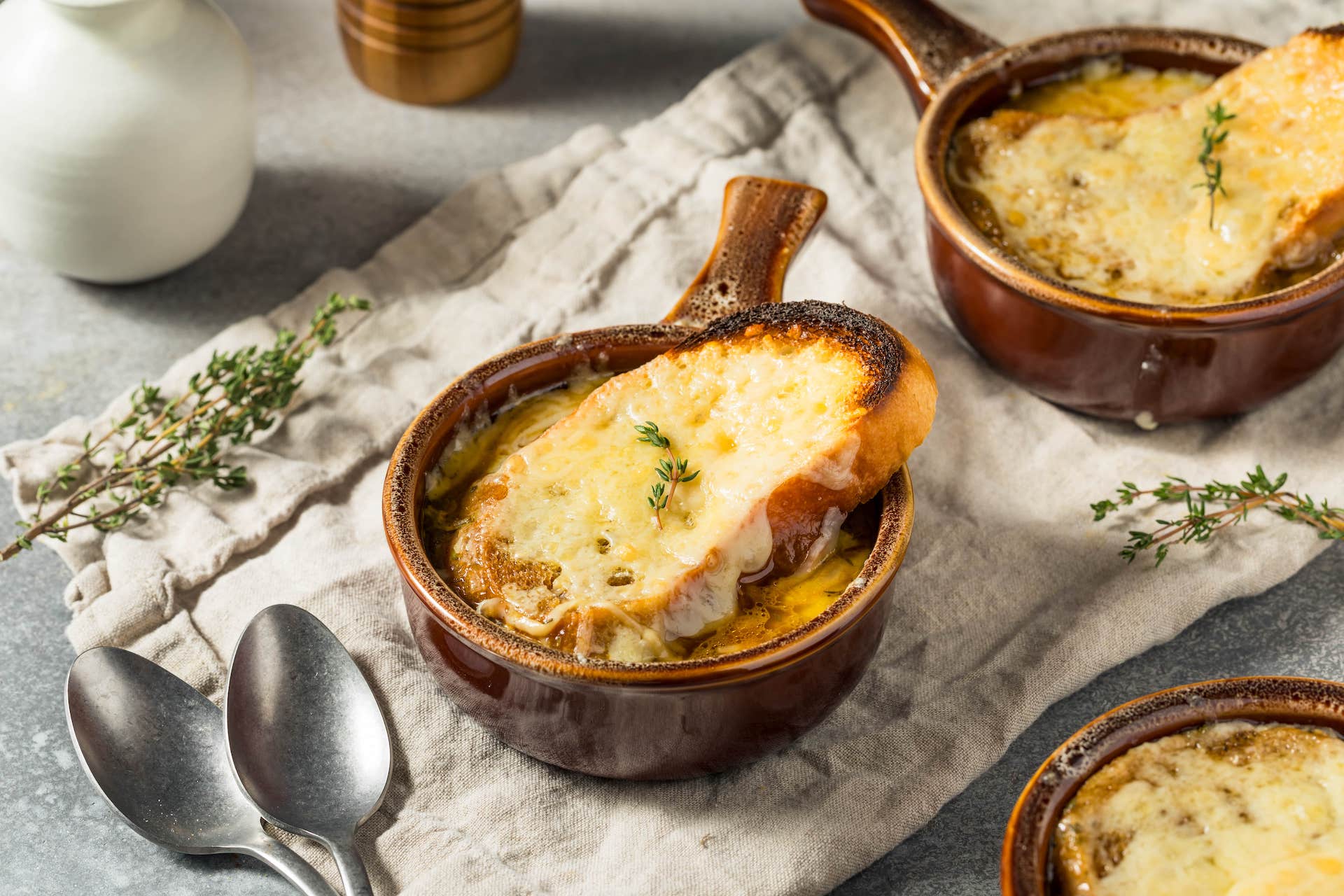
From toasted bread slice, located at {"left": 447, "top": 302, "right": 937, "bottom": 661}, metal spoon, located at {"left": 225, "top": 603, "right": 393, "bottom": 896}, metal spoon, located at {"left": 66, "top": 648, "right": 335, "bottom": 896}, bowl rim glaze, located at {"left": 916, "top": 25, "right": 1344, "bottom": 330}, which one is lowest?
metal spoon, located at {"left": 66, "top": 648, "right": 335, "bottom": 896}

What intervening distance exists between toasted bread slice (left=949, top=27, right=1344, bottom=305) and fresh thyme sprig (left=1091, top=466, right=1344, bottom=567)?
1.17 feet

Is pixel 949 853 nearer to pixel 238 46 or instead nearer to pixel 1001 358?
pixel 1001 358

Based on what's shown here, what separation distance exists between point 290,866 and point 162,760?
288 millimetres

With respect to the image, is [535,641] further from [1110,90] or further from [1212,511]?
[1110,90]

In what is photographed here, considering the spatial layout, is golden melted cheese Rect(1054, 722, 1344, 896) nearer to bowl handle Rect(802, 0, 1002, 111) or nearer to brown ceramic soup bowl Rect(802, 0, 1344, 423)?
brown ceramic soup bowl Rect(802, 0, 1344, 423)

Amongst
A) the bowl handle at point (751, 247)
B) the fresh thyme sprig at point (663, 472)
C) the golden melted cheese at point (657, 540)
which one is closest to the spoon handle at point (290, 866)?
the golden melted cheese at point (657, 540)

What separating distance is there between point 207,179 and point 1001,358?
168 centimetres

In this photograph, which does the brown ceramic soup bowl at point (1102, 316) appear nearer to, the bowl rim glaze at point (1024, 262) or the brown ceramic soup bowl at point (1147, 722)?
the bowl rim glaze at point (1024, 262)

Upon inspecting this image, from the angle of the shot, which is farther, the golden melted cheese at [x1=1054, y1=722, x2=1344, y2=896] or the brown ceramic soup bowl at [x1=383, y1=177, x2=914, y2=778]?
the brown ceramic soup bowl at [x1=383, y1=177, x2=914, y2=778]

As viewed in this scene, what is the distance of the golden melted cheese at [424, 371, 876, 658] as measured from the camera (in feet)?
6.77

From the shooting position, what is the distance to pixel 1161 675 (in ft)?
8.00

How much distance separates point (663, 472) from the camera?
2.17m

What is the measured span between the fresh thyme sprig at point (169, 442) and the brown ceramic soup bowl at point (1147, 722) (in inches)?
61.2

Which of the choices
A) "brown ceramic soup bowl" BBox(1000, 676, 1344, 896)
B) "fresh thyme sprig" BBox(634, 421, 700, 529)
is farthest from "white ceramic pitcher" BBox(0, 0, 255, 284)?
"brown ceramic soup bowl" BBox(1000, 676, 1344, 896)
